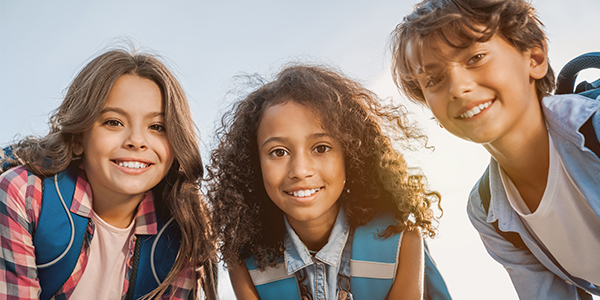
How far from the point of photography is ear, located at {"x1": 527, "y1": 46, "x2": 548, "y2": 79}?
2.04 metres

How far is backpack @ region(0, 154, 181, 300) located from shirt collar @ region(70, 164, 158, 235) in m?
0.02

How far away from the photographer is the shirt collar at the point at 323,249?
2227mm

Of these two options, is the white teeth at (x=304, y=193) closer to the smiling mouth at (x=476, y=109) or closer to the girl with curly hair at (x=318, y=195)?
the girl with curly hair at (x=318, y=195)

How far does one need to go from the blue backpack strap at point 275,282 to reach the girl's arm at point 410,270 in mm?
495

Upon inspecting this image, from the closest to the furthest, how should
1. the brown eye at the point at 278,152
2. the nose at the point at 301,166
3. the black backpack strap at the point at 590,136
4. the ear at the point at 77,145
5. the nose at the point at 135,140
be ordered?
the black backpack strap at the point at 590,136 → the nose at the point at 301,166 → the brown eye at the point at 278,152 → the nose at the point at 135,140 → the ear at the point at 77,145

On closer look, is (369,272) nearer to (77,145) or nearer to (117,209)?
(117,209)

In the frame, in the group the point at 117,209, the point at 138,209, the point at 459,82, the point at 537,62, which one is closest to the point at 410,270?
the point at 459,82

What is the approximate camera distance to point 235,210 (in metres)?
2.37

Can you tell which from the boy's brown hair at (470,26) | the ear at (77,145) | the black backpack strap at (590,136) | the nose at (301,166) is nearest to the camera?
the black backpack strap at (590,136)

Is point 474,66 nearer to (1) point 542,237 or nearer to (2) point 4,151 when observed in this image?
(1) point 542,237

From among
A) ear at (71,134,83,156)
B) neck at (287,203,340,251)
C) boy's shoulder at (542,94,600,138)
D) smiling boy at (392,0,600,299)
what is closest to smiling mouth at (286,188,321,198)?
neck at (287,203,340,251)

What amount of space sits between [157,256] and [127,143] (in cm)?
65

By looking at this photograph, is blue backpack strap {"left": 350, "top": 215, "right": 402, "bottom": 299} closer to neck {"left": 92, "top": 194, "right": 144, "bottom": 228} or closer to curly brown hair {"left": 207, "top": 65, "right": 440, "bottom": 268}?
curly brown hair {"left": 207, "top": 65, "right": 440, "bottom": 268}

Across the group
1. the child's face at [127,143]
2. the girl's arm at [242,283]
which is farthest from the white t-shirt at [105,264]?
the girl's arm at [242,283]
